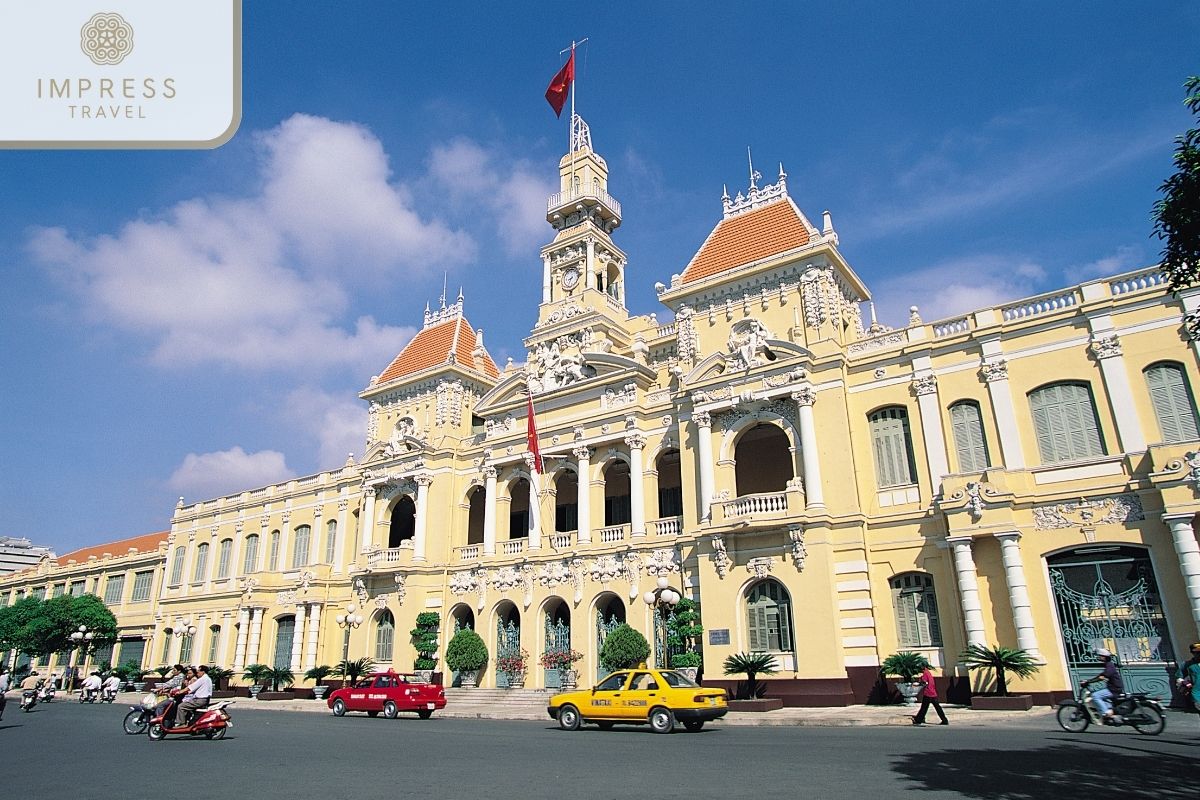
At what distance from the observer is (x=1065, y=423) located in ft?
75.5

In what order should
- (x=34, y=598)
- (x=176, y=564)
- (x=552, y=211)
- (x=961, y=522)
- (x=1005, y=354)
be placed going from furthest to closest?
(x=34, y=598) < (x=176, y=564) < (x=552, y=211) < (x=1005, y=354) < (x=961, y=522)

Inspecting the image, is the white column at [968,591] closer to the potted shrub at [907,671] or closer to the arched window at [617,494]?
the potted shrub at [907,671]

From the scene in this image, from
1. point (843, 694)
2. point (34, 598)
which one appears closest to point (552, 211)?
point (843, 694)

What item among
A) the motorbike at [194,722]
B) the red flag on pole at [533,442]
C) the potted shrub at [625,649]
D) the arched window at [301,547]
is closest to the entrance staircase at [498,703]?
the potted shrub at [625,649]

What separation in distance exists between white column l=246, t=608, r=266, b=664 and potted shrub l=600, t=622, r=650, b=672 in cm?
2183

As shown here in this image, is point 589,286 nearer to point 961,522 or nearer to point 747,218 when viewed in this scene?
point 747,218

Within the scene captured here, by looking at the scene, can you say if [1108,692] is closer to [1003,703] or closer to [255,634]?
[1003,703]

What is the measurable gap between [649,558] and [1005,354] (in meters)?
13.7

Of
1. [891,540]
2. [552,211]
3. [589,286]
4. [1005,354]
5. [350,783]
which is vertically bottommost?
[350,783]

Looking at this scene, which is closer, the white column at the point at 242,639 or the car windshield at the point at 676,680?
the car windshield at the point at 676,680

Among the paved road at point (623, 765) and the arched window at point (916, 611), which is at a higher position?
the arched window at point (916, 611)

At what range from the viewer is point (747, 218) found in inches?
1262

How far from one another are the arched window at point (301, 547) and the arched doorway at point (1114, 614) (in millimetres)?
35081

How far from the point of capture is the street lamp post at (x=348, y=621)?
36188mm
